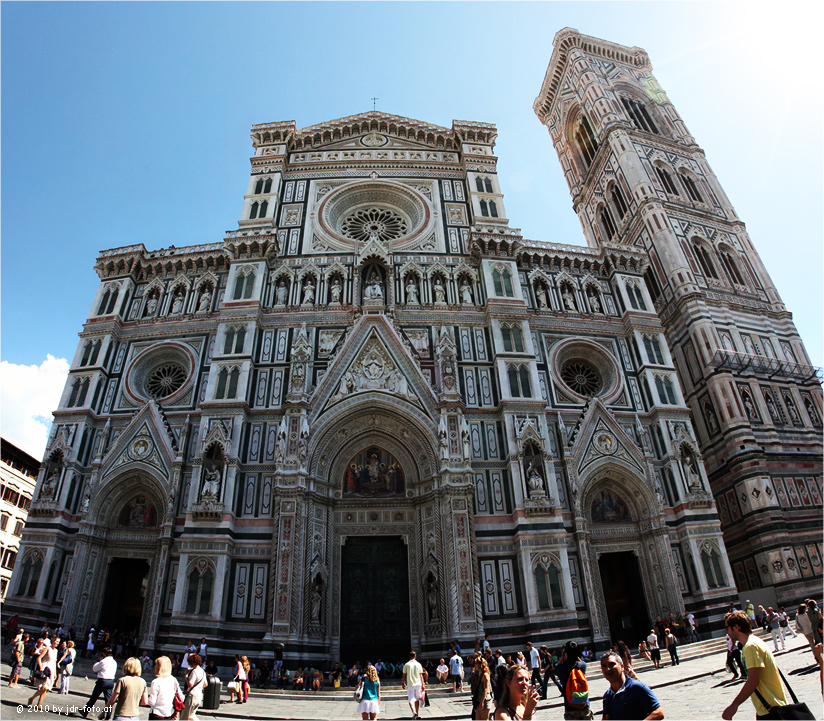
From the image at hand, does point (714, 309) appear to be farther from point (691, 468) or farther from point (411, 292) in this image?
point (411, 292)

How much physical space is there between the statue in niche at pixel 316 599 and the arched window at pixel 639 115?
35.7 metres

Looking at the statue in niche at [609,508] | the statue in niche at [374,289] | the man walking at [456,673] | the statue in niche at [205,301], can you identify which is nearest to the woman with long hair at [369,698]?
the man walking at [456,673]

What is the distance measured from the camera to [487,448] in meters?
20.2

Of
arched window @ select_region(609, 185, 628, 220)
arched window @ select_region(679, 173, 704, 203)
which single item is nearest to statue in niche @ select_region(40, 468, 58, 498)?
arched window @ select_region(609, 185, 628, 220)

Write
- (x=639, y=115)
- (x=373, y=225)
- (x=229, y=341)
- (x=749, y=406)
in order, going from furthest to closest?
(x=639, y=115)
(x=373, y=225)
(x=749, y=406)
(x=229, y=341)

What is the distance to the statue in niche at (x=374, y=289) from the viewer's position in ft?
76.5

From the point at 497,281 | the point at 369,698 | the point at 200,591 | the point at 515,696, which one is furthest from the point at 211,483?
the point at 515,696

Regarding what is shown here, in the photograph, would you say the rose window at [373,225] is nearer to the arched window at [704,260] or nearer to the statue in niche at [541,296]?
the statue in niche at [541,296]

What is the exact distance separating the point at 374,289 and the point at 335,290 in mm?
1745

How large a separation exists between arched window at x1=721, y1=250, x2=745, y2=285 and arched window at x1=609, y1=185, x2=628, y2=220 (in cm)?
641

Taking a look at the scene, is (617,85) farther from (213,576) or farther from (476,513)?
(213,576)

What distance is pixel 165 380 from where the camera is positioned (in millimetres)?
22578

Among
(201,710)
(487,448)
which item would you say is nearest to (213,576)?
(201,710)

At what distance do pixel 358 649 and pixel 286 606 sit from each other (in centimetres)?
289
